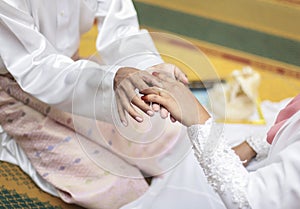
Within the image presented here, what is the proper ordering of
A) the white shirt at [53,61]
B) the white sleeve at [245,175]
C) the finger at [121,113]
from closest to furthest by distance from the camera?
the white sleeve at [245,175], the finger at [121,113], the white shirt at [53,61]

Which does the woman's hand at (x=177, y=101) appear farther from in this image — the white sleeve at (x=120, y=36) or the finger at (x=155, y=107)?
the white sleeve at (x=120, y=36)

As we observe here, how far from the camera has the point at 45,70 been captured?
1.17 meters

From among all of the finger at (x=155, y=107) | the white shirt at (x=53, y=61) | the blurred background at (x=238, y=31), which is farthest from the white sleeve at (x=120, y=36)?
the blurred background at (x=238, y=31)

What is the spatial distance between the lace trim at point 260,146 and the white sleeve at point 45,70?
348 mm

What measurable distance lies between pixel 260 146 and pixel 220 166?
30 cm

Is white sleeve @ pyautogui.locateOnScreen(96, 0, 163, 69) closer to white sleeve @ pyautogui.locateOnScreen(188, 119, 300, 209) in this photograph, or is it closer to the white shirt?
the white shirt

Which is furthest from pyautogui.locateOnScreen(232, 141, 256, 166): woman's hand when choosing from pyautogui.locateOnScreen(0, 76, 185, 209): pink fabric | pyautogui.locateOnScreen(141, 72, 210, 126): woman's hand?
pyautogui.locateOnScreen(141, 72, 210, 126): woman's hand

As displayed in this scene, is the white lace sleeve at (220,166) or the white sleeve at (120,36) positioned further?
the white sleeve at (120,36)

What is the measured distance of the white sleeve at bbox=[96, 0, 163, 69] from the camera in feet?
4.01

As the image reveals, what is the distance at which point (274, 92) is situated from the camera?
1902 mm

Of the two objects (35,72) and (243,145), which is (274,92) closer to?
(243,145)

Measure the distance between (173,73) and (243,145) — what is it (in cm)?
32

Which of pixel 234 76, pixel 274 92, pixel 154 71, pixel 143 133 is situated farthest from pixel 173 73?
pixel 274 92

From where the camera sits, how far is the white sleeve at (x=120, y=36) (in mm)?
1222
